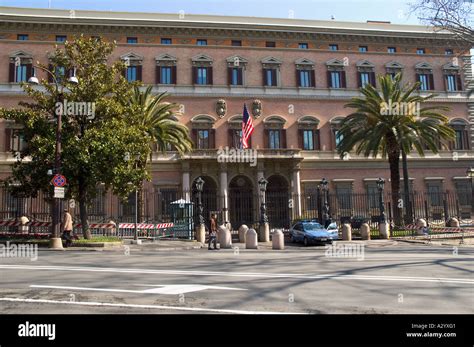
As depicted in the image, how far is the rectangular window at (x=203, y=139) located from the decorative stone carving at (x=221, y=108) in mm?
2198

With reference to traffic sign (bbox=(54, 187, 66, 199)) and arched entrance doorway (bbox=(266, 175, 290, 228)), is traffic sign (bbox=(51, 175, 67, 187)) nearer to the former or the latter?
traffic sign (bbox=(54, 187, 66, 199))

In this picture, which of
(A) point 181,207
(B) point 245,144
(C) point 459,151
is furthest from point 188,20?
(C) point 459,151

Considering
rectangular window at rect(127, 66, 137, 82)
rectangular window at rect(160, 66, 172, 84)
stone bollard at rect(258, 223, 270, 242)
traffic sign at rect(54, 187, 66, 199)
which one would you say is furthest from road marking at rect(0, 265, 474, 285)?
rectangular window at rect(160, 66, 172, 84)

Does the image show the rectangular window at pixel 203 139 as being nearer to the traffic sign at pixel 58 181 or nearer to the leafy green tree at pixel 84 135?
the leafy green tree at pixel 84 135

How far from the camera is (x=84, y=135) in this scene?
803 inches

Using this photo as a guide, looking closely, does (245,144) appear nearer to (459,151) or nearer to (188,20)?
(188,20)

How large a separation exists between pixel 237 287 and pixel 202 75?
35.5 metres

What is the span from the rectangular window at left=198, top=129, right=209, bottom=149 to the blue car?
17.3m

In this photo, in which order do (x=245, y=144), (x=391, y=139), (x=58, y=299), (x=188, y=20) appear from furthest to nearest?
(x=188, y=20) → (x=245, y=144) → (x=391, y=139) → (x=58, y=299)

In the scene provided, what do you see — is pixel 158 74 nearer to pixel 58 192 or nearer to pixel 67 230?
pixel 67 230

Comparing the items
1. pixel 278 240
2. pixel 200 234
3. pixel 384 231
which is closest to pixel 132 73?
pixel 200 234

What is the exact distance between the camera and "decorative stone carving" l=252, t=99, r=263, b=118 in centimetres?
4156
